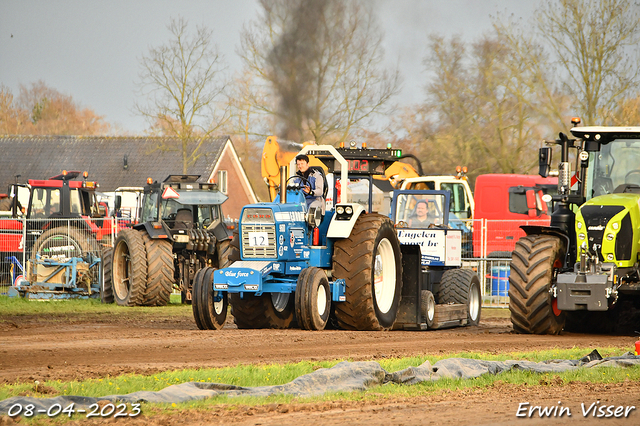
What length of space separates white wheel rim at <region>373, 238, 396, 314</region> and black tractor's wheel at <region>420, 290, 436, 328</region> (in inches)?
24.5

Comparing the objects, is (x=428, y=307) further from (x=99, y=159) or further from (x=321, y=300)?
(x=99, y=159)

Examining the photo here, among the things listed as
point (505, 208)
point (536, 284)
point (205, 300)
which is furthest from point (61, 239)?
point (536, 284)

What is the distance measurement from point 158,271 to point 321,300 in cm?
688

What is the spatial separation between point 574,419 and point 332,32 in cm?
1211

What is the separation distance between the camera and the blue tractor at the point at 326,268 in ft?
37.7

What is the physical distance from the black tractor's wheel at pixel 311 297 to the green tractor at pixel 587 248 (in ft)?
8.27

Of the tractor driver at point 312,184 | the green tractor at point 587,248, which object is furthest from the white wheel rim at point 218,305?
the green tractor at point 587,248

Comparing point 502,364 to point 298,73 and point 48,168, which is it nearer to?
point 298,73

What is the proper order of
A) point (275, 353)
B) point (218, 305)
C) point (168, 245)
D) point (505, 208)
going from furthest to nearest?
point (505, 208) → point (168, 245) → point (218, 305) → point (275, 353)

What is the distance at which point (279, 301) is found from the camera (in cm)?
1256

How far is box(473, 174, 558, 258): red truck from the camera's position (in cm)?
2102

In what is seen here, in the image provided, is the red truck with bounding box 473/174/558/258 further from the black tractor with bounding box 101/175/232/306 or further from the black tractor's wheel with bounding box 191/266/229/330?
the black tractor's wheel with bounding box 191/266/229/330

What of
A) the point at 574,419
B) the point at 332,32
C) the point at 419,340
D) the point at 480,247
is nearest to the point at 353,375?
the point at 574,419

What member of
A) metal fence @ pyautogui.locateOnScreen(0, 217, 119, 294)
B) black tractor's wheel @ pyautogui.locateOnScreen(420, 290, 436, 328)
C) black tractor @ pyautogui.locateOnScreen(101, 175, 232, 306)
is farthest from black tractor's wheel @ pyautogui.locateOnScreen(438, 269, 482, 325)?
metal fence @ pyautogui.locateOnScreen(0, 217, 119, 294)
